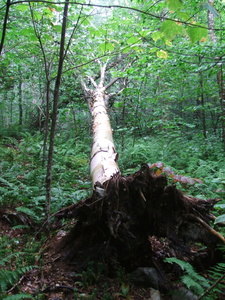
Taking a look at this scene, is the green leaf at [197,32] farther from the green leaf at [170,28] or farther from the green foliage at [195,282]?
the green foliage at [195,282]

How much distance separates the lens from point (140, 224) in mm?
2387

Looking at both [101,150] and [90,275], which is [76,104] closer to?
[101,150]

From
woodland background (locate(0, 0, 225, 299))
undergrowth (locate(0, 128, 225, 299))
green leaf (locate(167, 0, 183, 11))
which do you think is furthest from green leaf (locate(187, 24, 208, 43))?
A: undergrowth (locate(0, 128, 225, 299))

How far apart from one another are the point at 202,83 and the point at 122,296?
26.9 feet

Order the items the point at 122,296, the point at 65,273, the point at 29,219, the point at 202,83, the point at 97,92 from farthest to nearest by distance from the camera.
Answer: the point at 202,83 → the point at 97,92 → the point at 29,219 → the point at 65,273 → the point at 122,296

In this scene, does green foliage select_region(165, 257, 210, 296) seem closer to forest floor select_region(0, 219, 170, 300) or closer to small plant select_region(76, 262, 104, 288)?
forest floor select_region(0, 219, 170, 300)

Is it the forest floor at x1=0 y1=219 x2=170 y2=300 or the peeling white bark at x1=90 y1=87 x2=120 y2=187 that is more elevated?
the peeling white bark at x1=90 y1=87 x2=120 y2=187

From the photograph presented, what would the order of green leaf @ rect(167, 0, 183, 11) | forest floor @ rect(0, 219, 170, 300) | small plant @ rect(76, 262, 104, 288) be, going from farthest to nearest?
1. small plant @ rect(76, 262, 104, 288)
2. forest floor @ rect(0, 219, 170, 300)
3. green leaf @ rect(167, 0, 183, 11)

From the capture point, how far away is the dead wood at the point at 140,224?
2.29 meters

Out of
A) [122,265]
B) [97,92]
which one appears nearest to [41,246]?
[122,265]

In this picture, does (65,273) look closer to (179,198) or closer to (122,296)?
(122,296)

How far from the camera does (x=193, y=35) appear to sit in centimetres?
177

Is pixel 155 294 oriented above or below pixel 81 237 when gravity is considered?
below

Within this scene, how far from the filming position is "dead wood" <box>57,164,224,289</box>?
2.29 metres
